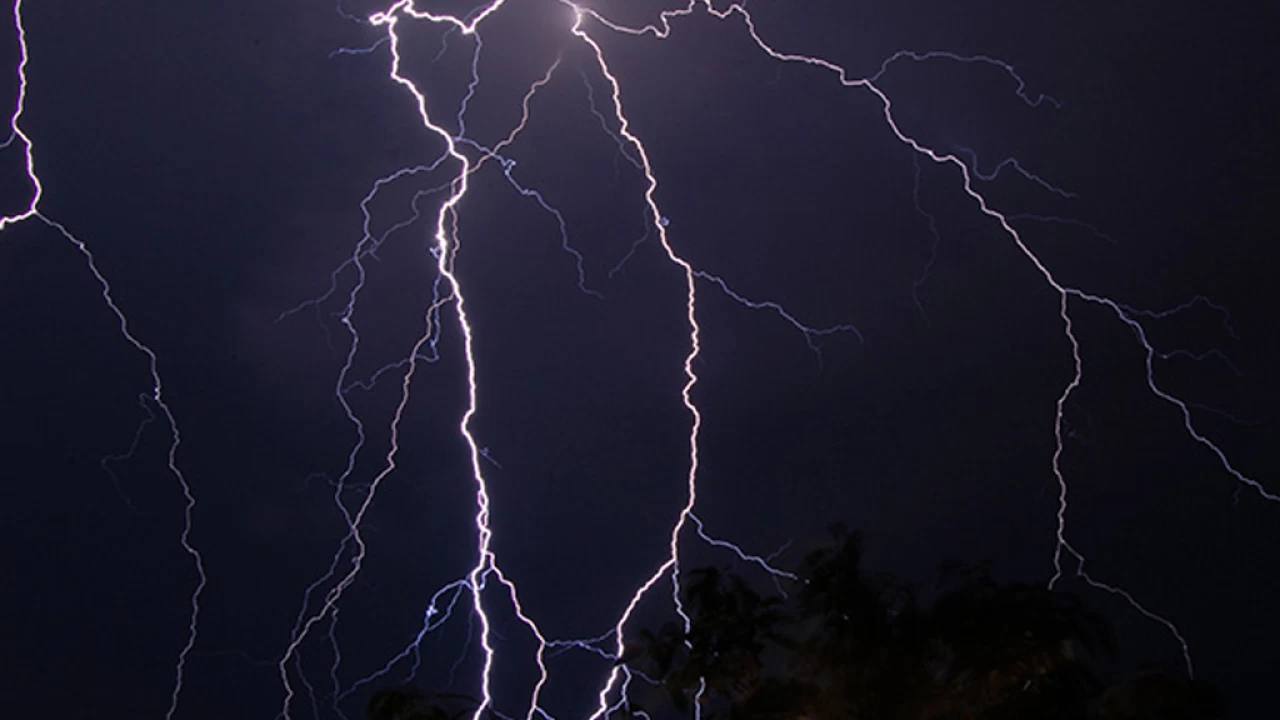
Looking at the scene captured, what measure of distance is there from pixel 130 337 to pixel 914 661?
226cm

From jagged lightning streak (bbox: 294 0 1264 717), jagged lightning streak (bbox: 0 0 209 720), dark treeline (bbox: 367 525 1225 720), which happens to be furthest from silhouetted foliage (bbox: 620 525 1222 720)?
jagged lightning streak (bbox: 0 0 209 720)

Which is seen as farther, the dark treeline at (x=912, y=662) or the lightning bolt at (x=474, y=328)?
the lightning bolt at (x=474, y=328)

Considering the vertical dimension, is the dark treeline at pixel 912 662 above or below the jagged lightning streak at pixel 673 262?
below

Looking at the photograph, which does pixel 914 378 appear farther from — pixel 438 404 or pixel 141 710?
pixel 141 710

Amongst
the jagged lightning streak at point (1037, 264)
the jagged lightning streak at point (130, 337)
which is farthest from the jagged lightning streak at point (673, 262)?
the jagged lightning streak at point (130, 337)

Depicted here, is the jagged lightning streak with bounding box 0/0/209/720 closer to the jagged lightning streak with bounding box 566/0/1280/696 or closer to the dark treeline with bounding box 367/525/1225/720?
→ the jagged lightning streak with bounding box 566/0/1280/696

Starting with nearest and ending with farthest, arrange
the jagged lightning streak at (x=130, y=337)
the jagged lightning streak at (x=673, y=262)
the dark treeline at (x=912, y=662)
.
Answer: the dark treeline at (x=912, y=662) → the jagged lightning streak at (x=130, y=337) → the jagged lightning streak at (x=673, y=262)

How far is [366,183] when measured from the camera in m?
2.53

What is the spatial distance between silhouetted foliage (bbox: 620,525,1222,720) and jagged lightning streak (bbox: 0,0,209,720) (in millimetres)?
1753

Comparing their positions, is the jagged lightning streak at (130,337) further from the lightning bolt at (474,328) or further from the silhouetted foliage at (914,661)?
the silhouetted foliage at (914,661)

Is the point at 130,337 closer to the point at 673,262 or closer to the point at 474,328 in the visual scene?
the point at 474,328

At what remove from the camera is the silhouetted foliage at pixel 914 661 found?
4.15 feet

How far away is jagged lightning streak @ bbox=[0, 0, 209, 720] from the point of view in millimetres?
2404

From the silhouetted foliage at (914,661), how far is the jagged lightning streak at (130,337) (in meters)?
1.75
